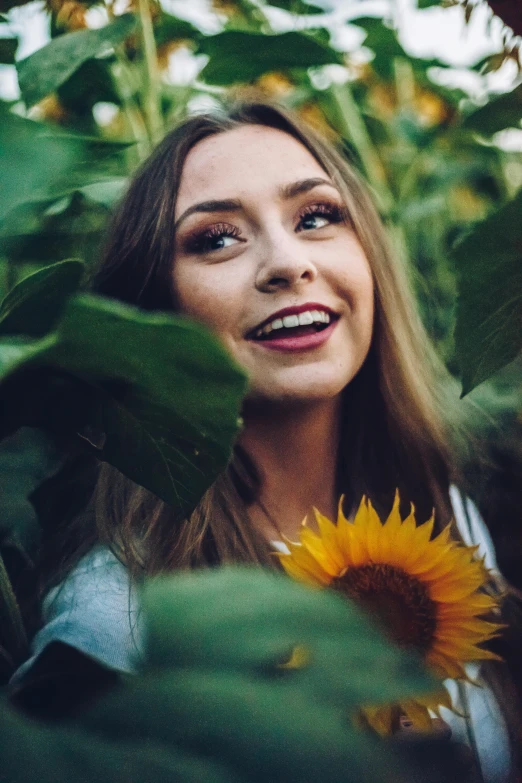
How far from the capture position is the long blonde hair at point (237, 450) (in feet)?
2.26

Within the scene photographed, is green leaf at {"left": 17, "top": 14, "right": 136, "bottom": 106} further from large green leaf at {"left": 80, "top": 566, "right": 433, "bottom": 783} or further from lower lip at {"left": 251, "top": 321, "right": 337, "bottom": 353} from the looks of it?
large green leaf at {"left": 80, "top": 566, "right": 433, "bottom": 783}

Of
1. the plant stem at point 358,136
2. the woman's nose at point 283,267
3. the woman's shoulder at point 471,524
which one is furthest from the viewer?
the plant stem at point 358,136

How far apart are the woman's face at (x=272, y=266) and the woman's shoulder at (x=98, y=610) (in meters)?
0.19

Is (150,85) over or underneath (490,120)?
over

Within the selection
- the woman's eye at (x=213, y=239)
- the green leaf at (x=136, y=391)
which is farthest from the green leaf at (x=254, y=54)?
the green leaf at (x=136, y=391)

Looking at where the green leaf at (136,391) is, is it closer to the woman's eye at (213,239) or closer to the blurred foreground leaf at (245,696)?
the blurred foreground leaf at (245,696)

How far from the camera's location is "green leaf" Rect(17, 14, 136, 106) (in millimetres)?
697

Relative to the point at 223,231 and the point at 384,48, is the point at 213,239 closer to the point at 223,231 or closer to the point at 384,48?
the point at 223,231

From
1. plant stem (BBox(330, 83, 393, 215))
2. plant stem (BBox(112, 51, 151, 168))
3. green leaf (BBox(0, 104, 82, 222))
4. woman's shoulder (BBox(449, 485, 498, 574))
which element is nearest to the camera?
green leaf (BBox(0, 104, 82, 222))

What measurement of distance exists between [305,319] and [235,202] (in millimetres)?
123

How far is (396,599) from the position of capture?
0.46 meters

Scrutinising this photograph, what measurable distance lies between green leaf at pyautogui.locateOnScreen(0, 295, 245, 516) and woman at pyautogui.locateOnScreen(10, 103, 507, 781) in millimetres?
240

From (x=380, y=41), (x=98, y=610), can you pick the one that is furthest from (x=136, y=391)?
(x=380, y=41)

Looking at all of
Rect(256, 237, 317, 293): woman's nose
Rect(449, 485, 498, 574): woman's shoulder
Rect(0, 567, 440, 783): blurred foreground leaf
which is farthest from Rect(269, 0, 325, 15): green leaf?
Rect(0, 567, 440, 783): blurred foreground leaf
